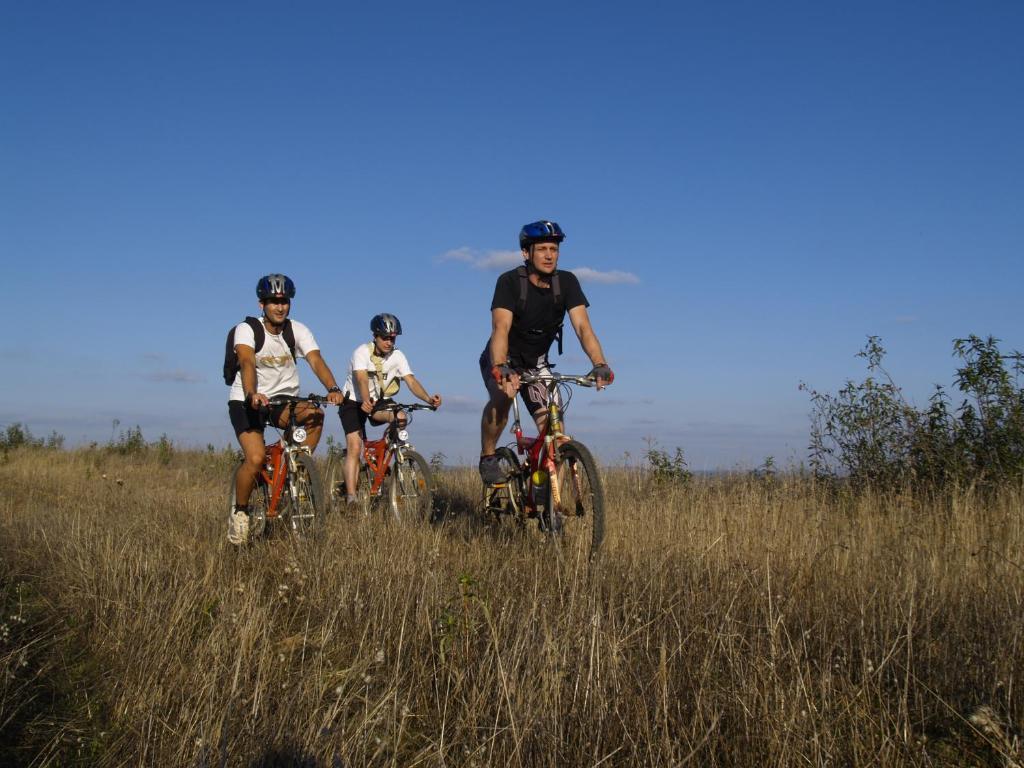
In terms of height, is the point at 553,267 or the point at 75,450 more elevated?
the point at 553,267

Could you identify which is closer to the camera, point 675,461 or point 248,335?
point 248,335

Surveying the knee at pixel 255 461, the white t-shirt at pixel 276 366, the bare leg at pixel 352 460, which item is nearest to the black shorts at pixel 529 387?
the white t-shirt at pixel 276 366

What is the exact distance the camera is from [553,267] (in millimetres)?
7570

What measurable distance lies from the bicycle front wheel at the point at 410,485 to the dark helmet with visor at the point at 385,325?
4.82 ft

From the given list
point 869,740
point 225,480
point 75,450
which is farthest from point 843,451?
point 75,450

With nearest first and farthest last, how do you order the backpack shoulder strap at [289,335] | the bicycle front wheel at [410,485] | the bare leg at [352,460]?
the backpack shoulder strap at [289,335] < the bicycle front wheel at [410,485] < the bare leg at [352,460]

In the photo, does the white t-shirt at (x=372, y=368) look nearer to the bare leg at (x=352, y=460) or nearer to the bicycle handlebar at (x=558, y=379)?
the bare leg at (x=352, y=460)

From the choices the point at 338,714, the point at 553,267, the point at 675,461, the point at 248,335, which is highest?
the point at 553,267

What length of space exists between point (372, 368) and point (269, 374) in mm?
2578

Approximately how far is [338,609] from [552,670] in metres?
1.48

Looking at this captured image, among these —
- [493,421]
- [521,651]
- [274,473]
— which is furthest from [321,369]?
[521,651]

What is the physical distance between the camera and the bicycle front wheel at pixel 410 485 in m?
9.80

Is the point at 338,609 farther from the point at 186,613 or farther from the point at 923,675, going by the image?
the point at 923,675

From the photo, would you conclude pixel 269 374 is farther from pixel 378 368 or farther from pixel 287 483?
pixel 378 368
